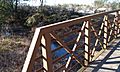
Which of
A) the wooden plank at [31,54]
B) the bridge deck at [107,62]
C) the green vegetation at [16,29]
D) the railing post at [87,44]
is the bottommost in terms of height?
the green vegetation at [16,29]

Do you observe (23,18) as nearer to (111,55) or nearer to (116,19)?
(116,19)

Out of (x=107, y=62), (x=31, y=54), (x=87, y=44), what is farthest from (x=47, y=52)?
(x=107, y=62)

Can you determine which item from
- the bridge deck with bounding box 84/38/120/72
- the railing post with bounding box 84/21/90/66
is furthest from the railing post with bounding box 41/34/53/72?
the railing post with bounding box 84/21/90/66

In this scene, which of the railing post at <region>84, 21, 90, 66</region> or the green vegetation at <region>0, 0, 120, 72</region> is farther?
the green vegetation at <region>0, 0, 120, 72</region>

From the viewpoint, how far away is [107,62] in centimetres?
480

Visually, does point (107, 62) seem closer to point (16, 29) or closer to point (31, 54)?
point (31, 54)

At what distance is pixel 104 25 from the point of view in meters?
6.15

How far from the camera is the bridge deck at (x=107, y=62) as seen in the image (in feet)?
14.3

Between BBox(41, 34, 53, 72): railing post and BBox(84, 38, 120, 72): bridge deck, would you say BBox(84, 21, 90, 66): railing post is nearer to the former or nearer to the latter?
BBox(84, 38, 120, 72): bridge deck

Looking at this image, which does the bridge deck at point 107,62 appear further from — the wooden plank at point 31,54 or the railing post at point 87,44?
the wooden plank at point 31,54

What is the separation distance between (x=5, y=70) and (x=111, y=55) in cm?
612

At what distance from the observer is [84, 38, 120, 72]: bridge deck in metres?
4.37

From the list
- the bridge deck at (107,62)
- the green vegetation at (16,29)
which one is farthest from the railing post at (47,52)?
the green vegetation at (16,29)

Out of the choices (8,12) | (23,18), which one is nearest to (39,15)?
(23,18)
